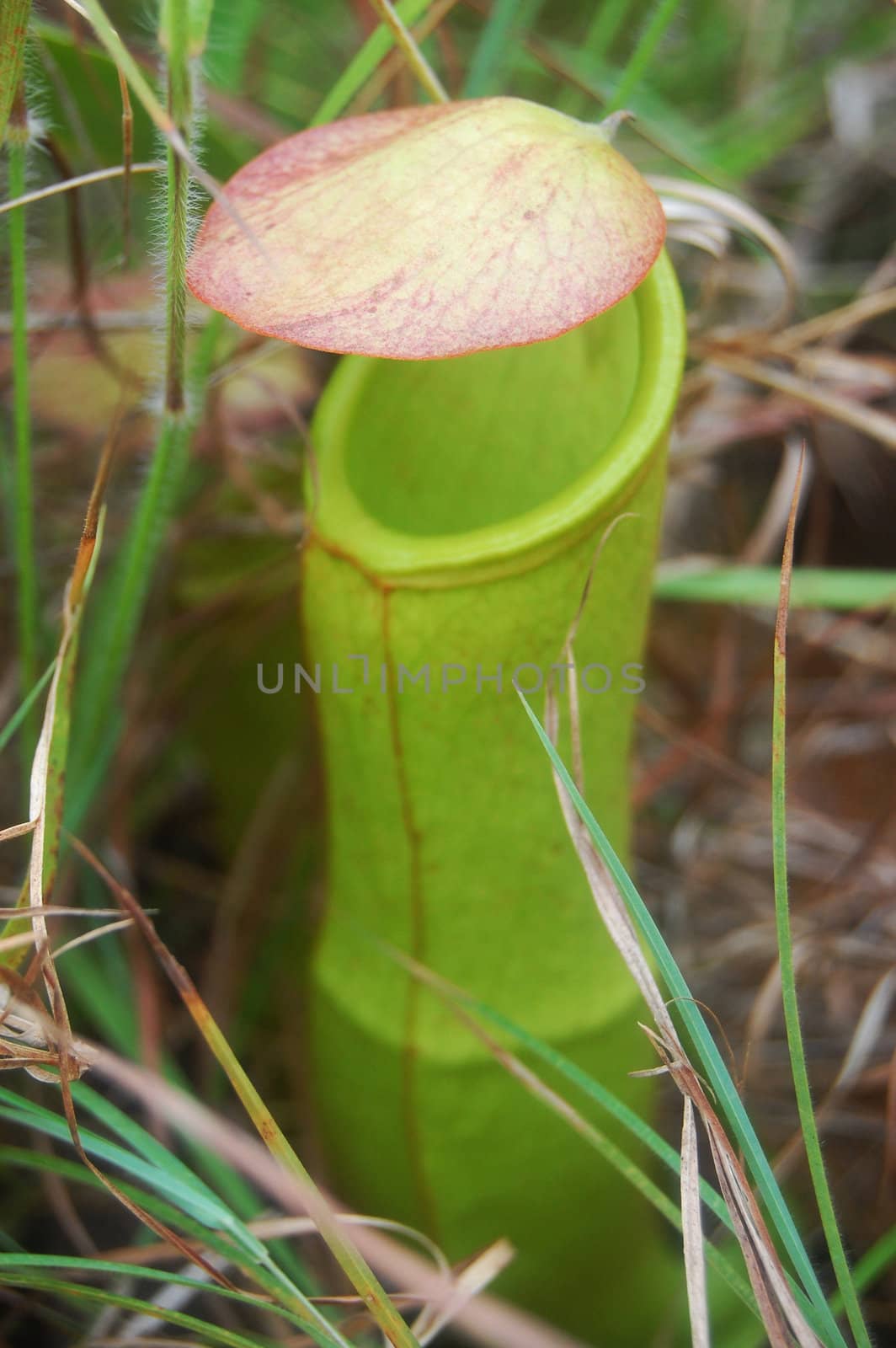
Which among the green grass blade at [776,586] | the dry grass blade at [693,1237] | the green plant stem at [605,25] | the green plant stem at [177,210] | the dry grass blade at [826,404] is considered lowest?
the dry grass blade at [693,1237]

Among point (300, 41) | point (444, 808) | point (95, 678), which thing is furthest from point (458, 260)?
point (300, 41)

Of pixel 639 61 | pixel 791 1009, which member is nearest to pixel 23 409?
pixel 639 61

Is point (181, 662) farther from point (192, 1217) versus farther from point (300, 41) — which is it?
point (300, 41)

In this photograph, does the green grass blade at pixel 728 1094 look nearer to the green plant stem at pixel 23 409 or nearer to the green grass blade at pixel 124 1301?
the green grass blade at pixel 124 1301

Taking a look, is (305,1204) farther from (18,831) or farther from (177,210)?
(177,210)

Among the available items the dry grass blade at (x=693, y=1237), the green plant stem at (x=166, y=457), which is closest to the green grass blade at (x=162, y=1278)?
the dry grass blade at (x=693, y=1237)

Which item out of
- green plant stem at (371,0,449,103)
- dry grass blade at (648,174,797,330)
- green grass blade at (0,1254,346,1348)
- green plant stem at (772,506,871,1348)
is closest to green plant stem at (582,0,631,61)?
dry grass blade at (648,174,797,330)
